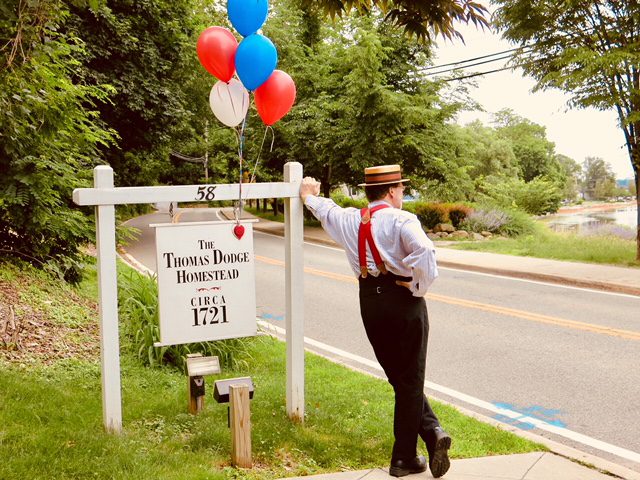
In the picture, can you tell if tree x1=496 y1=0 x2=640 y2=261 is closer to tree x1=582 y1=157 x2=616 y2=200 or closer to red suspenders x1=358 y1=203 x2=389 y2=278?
red suspenders x1=358 y1=203 x2=389 y2=278

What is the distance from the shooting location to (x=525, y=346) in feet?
27.3

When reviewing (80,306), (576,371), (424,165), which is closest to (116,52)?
(80,306)

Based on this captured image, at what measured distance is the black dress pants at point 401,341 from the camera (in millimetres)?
3914

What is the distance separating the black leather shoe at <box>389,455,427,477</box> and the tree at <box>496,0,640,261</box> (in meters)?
A: 11.9

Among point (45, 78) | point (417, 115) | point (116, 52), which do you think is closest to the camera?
point (45, 78)

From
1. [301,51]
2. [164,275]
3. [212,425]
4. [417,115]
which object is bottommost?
[212,425]

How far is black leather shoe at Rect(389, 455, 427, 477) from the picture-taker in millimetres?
4055

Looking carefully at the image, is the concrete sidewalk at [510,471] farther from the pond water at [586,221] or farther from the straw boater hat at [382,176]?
the pond water at [586,221]

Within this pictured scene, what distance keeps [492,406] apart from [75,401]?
3.78 meters

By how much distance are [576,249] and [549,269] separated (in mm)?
3181

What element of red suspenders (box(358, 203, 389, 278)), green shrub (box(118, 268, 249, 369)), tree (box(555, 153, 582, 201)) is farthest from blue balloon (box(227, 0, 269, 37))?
tree (box(555, 153, 582, 201))

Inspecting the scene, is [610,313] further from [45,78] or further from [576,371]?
[45,78]

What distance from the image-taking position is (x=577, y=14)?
49.7ft

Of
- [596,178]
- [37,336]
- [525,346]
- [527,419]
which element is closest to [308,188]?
[527,419]
